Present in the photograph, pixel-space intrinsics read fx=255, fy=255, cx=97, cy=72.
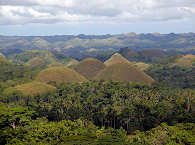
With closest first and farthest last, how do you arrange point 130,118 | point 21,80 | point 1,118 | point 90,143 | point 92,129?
point 1,118
point 90,143
point 92,129
point 130,118
point 21,80

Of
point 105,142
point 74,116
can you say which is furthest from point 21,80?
point 105,142

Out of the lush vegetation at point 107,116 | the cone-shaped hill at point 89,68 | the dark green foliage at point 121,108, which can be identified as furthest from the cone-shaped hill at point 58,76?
the dark green foliage at point 121,108

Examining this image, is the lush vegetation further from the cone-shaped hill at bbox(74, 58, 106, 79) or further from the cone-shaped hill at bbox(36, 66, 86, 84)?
the cone-shaped hill at bbox(74, 58, 106, 79)

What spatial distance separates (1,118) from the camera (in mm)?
32531

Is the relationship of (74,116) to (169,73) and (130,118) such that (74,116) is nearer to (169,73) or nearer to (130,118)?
(130,118)

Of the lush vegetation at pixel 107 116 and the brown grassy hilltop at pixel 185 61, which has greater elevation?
the brown grassy hilltop at pixel 185 61

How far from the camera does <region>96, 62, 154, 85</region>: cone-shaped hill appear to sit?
4646 inches

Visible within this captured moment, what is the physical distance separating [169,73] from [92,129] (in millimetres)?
103121

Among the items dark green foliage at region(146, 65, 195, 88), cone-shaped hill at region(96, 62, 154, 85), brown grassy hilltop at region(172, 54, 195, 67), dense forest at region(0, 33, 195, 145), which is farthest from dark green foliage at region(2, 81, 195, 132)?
brown grassy hilltop at region(172, 54, 195, 67)

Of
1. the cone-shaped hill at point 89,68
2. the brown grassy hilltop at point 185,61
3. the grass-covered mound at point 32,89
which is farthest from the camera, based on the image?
the brown grassy hilltop at point 185,61

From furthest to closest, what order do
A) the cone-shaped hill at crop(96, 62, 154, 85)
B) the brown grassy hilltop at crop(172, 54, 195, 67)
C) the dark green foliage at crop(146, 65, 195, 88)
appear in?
the brown grassy hilltop at crop(172, 54, 195, 67)
the dark green foliage at crop(146, 65, 195, 88)
the cone-shaped hill at crop(96, 62, 154, 85)

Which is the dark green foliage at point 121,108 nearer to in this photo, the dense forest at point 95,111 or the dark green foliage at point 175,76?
the dense forest at point 95,111

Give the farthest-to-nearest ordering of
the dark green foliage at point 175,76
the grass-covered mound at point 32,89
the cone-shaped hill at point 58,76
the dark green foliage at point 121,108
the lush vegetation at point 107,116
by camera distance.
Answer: the cone-shaped hill at point 58,76 → the dark green foliage at point 175,76 → the grass-covered mound at point 32,89 → the dark green foliage at point 121,108 → the lush vegetation at point 107,116

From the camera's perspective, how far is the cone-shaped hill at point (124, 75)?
118 metres
